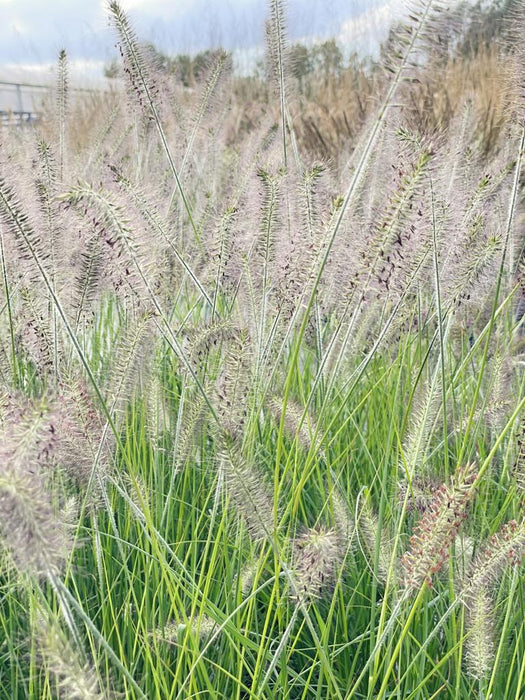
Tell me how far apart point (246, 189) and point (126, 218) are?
1.22 meters

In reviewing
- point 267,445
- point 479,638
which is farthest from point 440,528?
point 267,445

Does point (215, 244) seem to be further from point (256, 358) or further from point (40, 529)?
point (40, 529)

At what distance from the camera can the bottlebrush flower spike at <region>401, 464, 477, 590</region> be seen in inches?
37.5

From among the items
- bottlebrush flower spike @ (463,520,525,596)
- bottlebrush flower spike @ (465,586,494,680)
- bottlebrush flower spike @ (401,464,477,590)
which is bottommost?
bottlebrush flower spike @ (465,586,494,680)

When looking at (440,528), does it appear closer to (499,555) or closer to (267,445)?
(499,555)

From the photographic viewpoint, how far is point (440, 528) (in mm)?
964

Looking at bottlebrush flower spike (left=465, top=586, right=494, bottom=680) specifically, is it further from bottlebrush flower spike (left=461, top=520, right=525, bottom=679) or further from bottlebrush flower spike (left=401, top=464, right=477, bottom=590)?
bottlebrush flower spike (left=401, top=464, right=477, bottom=590)

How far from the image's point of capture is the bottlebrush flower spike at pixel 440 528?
0.95m

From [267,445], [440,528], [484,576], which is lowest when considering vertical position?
[267,445]

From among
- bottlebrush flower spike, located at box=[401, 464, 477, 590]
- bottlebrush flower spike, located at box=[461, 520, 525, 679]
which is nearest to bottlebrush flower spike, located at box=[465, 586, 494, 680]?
bottlebrush flower spike, located at box=[461, 520, 525, 679]

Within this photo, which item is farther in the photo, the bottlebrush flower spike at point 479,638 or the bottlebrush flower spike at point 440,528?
the bottlebrush flower spike at point 479,638

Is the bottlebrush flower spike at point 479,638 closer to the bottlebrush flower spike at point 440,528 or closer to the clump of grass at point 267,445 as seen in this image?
the clump of grass at point 267,445

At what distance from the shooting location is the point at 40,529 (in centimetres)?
65

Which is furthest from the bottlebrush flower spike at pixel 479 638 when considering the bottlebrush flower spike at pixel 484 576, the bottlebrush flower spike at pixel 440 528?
the bottlebrush flower spike at pixel 440 528
